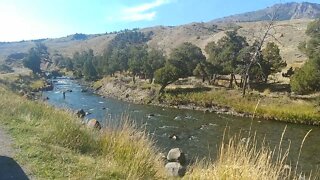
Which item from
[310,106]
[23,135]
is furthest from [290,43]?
[23,135]

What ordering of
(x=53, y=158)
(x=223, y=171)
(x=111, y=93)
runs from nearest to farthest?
(x=223, y=171), (x=53, y=158), (x=111, y=93)

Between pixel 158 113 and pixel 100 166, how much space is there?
47.0 m

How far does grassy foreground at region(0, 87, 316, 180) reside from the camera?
8.11 m

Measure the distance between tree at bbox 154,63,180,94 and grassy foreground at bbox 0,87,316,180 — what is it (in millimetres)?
60433

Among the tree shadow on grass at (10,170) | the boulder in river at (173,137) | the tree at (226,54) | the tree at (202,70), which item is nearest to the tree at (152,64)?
the tree at (202,70)

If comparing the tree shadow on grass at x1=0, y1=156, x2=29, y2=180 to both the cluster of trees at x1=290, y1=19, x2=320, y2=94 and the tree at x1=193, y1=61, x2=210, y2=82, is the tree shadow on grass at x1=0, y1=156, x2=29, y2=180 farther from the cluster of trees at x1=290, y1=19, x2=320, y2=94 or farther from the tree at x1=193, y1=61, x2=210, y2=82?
the tree at x1=193, y1=61, x2=210, y2=82

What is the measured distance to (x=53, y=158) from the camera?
9578mm

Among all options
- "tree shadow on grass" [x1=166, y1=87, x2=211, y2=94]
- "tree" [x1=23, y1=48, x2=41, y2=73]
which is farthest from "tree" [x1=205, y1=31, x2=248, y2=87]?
"tree" [x1=23, y1=48, x2=41, y2=73]

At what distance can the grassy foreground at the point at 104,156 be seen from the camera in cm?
811

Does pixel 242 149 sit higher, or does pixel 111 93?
pixel 242 149

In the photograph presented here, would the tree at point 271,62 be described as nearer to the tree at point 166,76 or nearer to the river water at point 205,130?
the river water at point 205,130

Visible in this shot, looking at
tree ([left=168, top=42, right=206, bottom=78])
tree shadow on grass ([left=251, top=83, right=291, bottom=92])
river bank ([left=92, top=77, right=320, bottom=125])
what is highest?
tree ([left=168, top=42, right=206, bottom=78])

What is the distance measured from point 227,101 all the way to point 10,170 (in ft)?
184

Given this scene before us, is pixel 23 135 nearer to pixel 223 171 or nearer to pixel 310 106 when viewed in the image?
pixel 223 171
